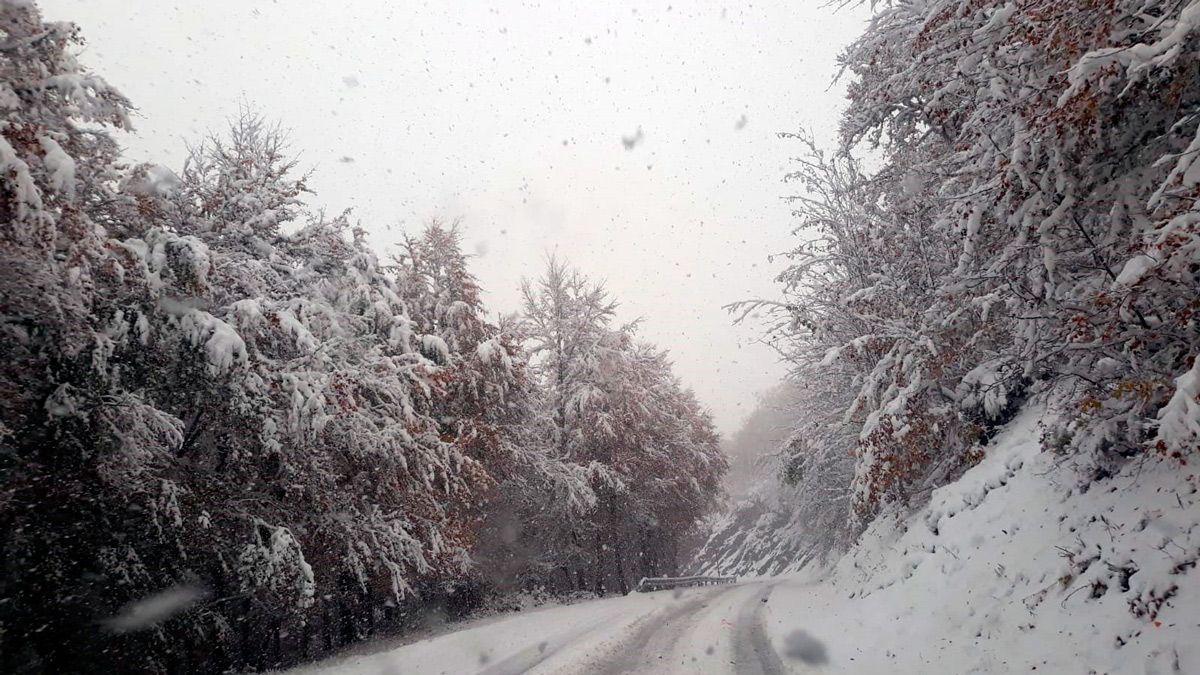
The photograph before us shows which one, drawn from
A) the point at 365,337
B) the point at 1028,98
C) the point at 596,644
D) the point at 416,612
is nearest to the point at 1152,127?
the point at 1028,98

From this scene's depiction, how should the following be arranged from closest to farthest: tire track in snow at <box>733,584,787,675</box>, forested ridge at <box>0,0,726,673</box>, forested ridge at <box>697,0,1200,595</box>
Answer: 1. forested ridge at <box>697,0,1200,595</box>
2. forested ridge at <box>0,0,726,673</box>
3. tire track in snow at <box>733,584,787,675</box>

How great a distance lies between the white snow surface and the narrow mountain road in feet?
0.16

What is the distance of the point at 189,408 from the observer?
31.9 ft

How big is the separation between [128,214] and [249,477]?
14.9ft

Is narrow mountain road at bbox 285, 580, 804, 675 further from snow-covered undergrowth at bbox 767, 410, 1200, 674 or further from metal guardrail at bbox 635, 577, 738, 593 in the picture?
metal guardrail at bbox 635, 577, 738, 593

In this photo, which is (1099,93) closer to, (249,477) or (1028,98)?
(1028,98)

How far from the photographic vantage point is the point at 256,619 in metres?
12.4

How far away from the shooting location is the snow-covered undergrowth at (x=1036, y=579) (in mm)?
5055

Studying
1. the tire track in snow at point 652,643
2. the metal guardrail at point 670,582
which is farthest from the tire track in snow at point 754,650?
the metal guardrail at point 670,582

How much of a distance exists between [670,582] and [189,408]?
66.8 ft

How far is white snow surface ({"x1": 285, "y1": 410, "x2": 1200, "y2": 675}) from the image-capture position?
5195 mm

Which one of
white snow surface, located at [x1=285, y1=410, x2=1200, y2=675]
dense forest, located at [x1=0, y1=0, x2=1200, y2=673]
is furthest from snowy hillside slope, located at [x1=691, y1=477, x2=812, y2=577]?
dense forest, located at [x1=0, y1=0, x2=1200, y2=673]

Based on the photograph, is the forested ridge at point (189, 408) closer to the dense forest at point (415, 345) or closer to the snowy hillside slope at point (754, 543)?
the dense forest at point (415, 345)

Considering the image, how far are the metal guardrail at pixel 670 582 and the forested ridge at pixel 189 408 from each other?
30.6 feet
